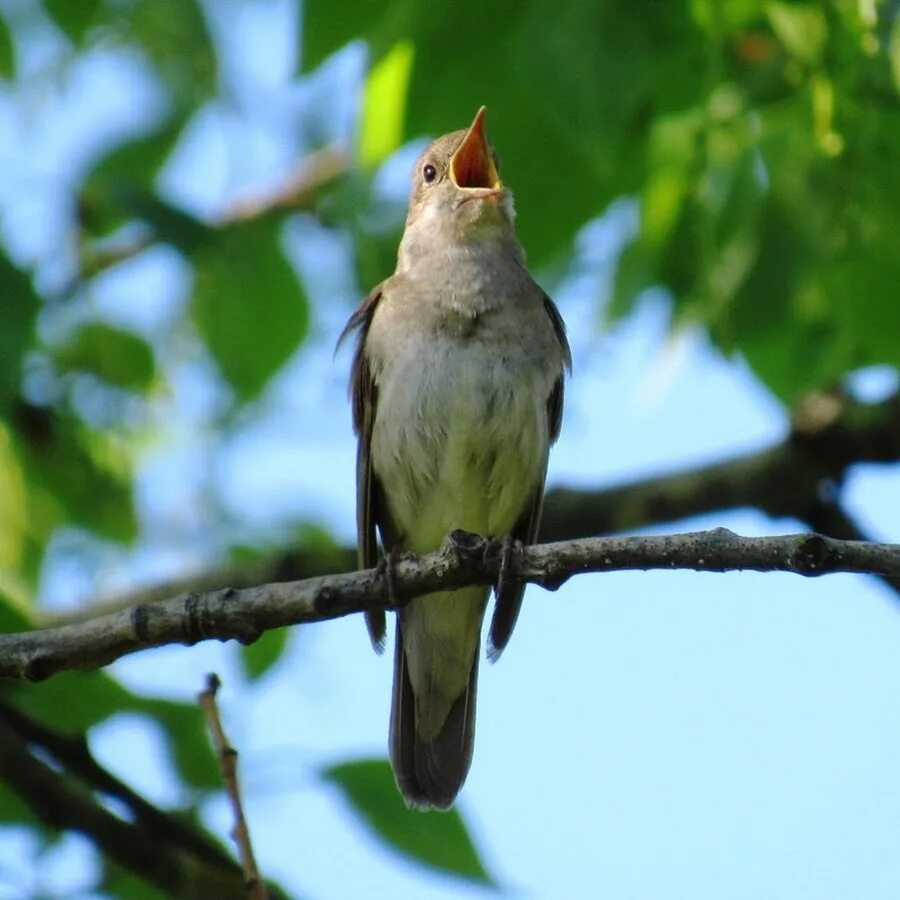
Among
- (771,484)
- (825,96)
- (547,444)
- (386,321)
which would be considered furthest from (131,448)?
(825,96)

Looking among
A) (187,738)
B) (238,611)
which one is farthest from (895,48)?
(187,738)

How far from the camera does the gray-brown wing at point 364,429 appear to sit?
581cm

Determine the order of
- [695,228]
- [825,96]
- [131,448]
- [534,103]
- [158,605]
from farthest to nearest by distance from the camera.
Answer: [131,448] → [695,228] → [534,103] → [825,96] → [158,605]

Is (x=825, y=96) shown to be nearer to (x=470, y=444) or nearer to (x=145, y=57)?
(x=470, y=444)

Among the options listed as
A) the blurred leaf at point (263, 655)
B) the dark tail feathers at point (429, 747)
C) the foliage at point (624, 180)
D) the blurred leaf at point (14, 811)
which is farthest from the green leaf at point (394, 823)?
the dark tail feathers at point (429, 747)

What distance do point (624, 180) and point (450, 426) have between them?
1.15 meters

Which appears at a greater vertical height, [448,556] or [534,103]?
[534,103]

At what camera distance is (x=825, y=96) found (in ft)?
14.1

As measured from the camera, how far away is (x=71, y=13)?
182 inches

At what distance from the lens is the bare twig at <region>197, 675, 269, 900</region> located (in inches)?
120

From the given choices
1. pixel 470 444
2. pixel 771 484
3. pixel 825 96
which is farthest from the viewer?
pixel 771 484

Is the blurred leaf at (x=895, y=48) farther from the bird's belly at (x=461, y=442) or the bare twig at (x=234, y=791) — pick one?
the bare twig at (x=234, y=791)

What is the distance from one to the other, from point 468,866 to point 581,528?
230 centimetres

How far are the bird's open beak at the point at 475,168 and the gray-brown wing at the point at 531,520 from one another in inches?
25.0
